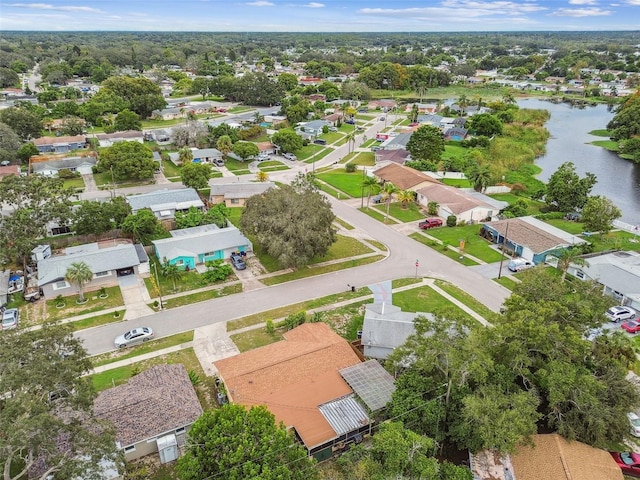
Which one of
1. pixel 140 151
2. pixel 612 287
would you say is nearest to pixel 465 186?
pixel 612 287

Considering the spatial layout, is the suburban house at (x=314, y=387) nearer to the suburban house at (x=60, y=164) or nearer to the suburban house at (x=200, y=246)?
the suburban house at (x=200, y=246)

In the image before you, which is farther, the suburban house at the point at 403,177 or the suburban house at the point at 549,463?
the suburban house at the point at 403,177

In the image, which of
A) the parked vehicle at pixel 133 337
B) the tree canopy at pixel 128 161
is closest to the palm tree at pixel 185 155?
the tree canopy at pixel 128 161

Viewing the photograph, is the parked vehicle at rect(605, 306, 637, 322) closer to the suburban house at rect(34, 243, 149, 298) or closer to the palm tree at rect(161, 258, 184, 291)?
the palm tree at rect(161, 258, 184, 291)

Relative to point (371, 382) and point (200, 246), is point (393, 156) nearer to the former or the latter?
point (200, 246)

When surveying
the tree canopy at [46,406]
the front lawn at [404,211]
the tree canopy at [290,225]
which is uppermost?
the tree canopy at [46,406]

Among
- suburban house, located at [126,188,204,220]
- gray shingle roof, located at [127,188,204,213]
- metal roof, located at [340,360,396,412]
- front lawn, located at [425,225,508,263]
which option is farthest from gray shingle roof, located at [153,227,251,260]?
metal roof, located at [340,360,396,412]

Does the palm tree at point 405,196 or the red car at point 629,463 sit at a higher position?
the red car at point 629,463
